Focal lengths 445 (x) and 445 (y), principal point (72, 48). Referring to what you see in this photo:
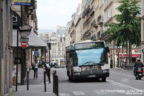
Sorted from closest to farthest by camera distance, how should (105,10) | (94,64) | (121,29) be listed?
(94,64) < (121,29) < (105,10)

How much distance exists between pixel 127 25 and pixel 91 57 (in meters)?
33.7

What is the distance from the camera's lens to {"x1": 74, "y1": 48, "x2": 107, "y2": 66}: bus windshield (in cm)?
2736

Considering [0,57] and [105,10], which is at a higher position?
[105,10]

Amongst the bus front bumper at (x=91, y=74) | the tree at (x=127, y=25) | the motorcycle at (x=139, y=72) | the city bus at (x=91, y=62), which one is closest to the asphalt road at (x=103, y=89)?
the bus front bumper at (x=91, y=74)

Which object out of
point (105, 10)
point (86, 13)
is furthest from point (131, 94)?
point (86, 13)

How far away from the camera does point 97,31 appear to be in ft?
355

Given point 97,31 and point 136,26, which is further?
point 97,31

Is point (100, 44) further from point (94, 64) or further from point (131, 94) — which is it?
point (131, 94)

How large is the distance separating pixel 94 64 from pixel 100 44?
Answer: 1.35m

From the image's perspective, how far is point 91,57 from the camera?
27359 millimetres

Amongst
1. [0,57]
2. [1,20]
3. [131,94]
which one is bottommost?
[131,94]

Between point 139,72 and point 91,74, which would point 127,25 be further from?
point 91,74

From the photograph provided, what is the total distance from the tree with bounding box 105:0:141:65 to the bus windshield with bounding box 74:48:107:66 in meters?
32.0

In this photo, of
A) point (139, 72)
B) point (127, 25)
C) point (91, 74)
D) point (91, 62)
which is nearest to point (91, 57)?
point (91, 62)
